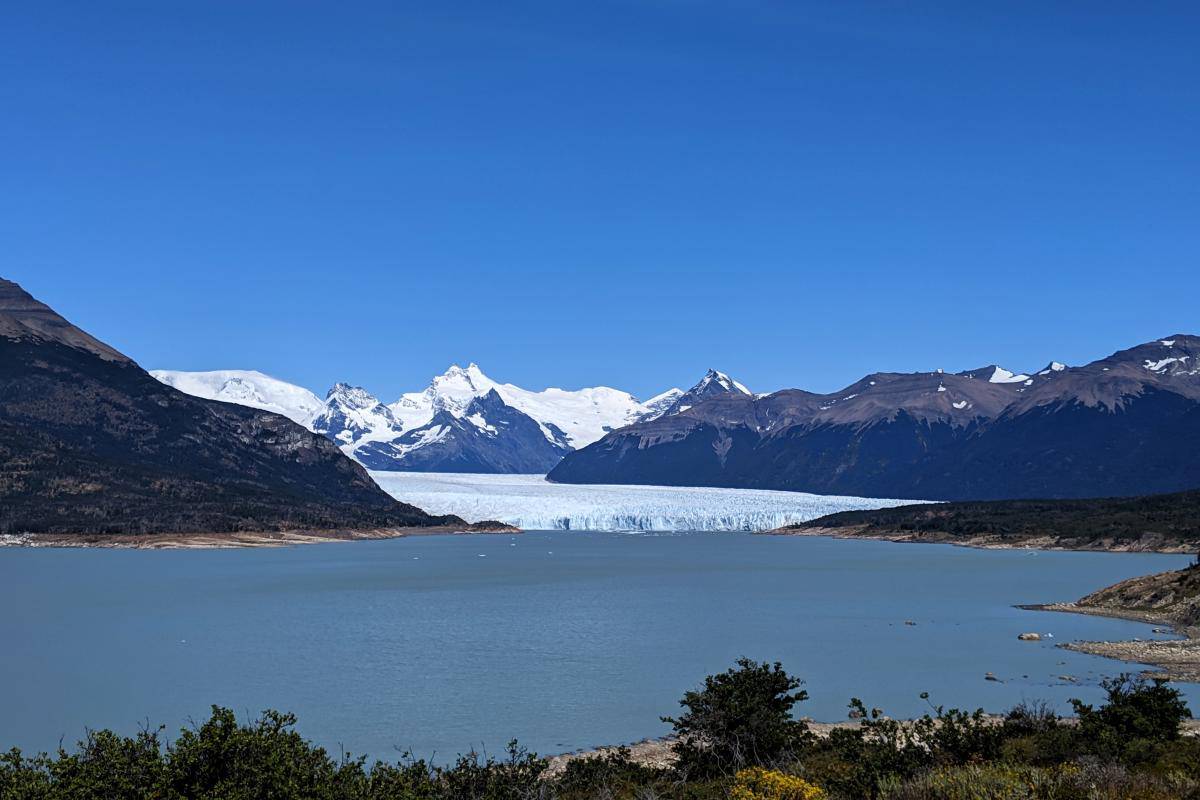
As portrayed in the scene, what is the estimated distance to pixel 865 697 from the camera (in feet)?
165

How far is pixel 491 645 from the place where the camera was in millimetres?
67625

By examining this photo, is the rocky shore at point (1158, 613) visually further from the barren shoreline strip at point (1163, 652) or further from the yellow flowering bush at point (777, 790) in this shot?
the yellow flowering bush at point (777, 790)

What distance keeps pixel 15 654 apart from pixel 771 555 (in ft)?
464

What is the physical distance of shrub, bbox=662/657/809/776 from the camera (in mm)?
30375

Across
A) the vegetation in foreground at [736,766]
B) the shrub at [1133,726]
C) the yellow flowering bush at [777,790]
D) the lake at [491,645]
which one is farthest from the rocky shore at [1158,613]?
the yellow flowering bush at [777,790]

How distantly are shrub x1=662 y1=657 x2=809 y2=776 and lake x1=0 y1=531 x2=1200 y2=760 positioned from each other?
10039mm

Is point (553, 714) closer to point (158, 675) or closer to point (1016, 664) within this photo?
point (158, 675)

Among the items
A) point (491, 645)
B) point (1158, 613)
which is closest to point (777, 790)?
point (491, 645)

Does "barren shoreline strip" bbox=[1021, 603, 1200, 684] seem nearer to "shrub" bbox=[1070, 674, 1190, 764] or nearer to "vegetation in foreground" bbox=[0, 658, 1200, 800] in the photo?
"shrub" bbox=[1070, 674, 1190, 764]

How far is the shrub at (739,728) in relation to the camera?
30.4m

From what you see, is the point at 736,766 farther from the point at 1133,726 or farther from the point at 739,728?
A: the point at 1133,726

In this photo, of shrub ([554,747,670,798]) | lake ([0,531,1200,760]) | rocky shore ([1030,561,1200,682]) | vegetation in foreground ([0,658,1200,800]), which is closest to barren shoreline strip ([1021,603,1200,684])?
rocky shore ([1030,561,1200,682])

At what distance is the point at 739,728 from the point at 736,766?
5.63 feet

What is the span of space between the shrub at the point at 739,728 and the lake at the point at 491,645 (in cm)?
1004
